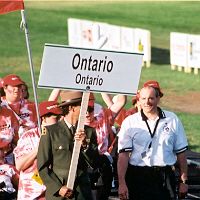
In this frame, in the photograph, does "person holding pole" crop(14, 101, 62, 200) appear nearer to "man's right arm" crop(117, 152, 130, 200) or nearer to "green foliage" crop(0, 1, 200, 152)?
"man's right arm" crop(117, 152, 130, 200)

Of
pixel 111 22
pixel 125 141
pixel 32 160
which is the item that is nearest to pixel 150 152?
pixel 125 141

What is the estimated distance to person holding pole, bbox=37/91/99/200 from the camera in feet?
29.9

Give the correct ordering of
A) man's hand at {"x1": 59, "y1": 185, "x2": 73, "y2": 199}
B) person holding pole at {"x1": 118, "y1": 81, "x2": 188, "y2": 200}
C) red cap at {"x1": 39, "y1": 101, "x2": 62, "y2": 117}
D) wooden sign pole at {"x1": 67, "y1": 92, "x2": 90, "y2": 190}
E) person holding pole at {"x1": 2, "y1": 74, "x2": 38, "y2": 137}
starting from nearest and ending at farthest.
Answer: wooden sign pole at {"x1": 67, "y1": 92, "x2": 90, "y2": 190}
man's hand at {"x1": 59, "y1": 185, "x2": 73, "y2": 199}
red cap at {"x1": 39, "y1": 101, "x2": 62, "y2": 117}
person holding pole at {"x1": 118, "y1": 81, "x2": 188, "y2": 200}
person holding pole at {"x1": 2, "y1": 74, "x2": 38, "y2": 137}

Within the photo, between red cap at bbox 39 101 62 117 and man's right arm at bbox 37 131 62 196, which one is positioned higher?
red cap at bbox 39 101 62 117

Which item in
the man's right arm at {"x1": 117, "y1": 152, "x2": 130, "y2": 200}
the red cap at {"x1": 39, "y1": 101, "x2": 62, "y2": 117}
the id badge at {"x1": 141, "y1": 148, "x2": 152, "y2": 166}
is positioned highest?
the red cap at {"x1": 39, "y1": 101, "x2": 62, "y2": 117}

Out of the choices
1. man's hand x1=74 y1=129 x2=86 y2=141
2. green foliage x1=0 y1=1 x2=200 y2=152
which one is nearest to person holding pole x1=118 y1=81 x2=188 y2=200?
man's hand x1=74 y1=129 x2=86 y2=141

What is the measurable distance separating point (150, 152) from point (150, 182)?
31 centimetres

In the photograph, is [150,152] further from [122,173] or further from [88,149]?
[88,149]

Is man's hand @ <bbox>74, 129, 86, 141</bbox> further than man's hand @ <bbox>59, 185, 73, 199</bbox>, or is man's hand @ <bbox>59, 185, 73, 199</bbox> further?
man's hand @ <bbox>59, 185, 73, 199</bbox>

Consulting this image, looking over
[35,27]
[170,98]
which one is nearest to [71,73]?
[170,98]

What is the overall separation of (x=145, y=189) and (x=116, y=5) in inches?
2131

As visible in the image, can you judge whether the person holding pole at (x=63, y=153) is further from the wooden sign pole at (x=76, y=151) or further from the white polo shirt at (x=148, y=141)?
the white polo shirt at (x=148, y=141)

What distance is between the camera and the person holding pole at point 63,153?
9.12 m

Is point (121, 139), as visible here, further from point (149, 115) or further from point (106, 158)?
point (106, 158)
